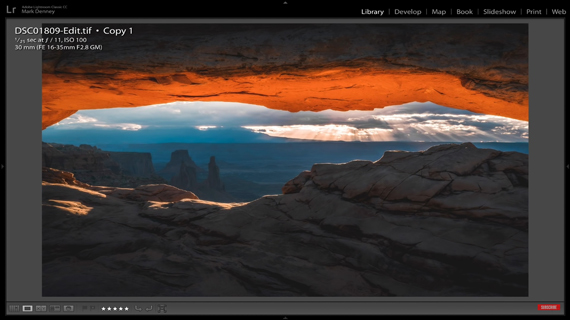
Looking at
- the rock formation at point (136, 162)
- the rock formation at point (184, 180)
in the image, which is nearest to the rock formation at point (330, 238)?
the rock formation at point (184, 180)

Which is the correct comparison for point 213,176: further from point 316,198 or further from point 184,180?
point 316,198

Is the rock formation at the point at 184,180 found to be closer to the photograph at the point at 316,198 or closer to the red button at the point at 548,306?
the photograph at the point at 316,198

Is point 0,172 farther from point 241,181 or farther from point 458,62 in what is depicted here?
point 241,181

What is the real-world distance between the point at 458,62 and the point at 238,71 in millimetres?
5270

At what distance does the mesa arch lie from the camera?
7.24 metres

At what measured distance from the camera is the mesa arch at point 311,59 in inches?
285

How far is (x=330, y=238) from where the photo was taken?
266 inches

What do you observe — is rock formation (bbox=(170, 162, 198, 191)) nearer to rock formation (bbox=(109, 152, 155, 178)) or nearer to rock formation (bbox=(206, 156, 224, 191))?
rock formation (bbox=(206, 156, 224, 191))

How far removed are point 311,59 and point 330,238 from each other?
4.18m

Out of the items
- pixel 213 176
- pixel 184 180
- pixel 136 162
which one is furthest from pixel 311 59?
pixel 136 162

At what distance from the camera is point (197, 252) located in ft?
21.9

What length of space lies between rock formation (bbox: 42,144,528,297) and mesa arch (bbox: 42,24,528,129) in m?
1.90

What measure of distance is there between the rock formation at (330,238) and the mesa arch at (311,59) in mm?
1897

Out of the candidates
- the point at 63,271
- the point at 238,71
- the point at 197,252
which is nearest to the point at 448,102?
the point at 238,71
